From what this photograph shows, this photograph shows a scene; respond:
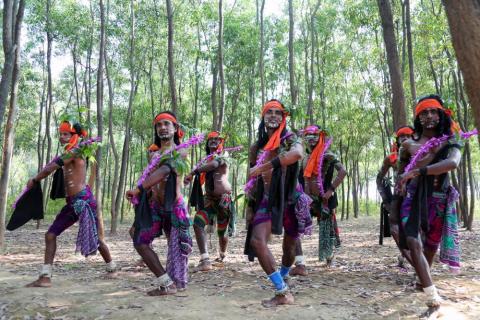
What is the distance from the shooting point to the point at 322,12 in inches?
722

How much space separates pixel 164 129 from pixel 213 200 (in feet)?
6.33

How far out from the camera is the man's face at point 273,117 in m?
4.54

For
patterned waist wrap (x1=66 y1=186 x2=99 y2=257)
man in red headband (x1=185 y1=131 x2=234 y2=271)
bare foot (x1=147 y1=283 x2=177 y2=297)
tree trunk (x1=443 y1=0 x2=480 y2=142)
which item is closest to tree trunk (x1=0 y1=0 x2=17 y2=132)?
patterned waist wrap (x1=66 y1=186 x2=99 y2=257)

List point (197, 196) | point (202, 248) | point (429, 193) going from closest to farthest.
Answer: point (429, 193), point (202, 248), point (197, 196)

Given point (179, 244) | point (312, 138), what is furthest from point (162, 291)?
point (312, 138)

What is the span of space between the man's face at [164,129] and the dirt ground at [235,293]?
69.7 inches

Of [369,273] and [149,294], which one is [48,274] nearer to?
[149,294]

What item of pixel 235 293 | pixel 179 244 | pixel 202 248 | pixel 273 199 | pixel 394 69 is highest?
pixel 394 69

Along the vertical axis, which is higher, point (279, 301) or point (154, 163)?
point (154, 163)

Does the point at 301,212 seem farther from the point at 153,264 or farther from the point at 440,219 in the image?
the point at 153,264

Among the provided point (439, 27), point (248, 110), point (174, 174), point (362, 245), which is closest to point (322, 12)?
point (248, 110)

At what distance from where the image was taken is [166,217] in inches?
188

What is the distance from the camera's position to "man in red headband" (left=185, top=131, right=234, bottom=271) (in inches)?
244

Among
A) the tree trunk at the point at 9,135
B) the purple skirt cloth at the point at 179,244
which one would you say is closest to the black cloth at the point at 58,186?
the purple skirt cloth at the point at 179,244
